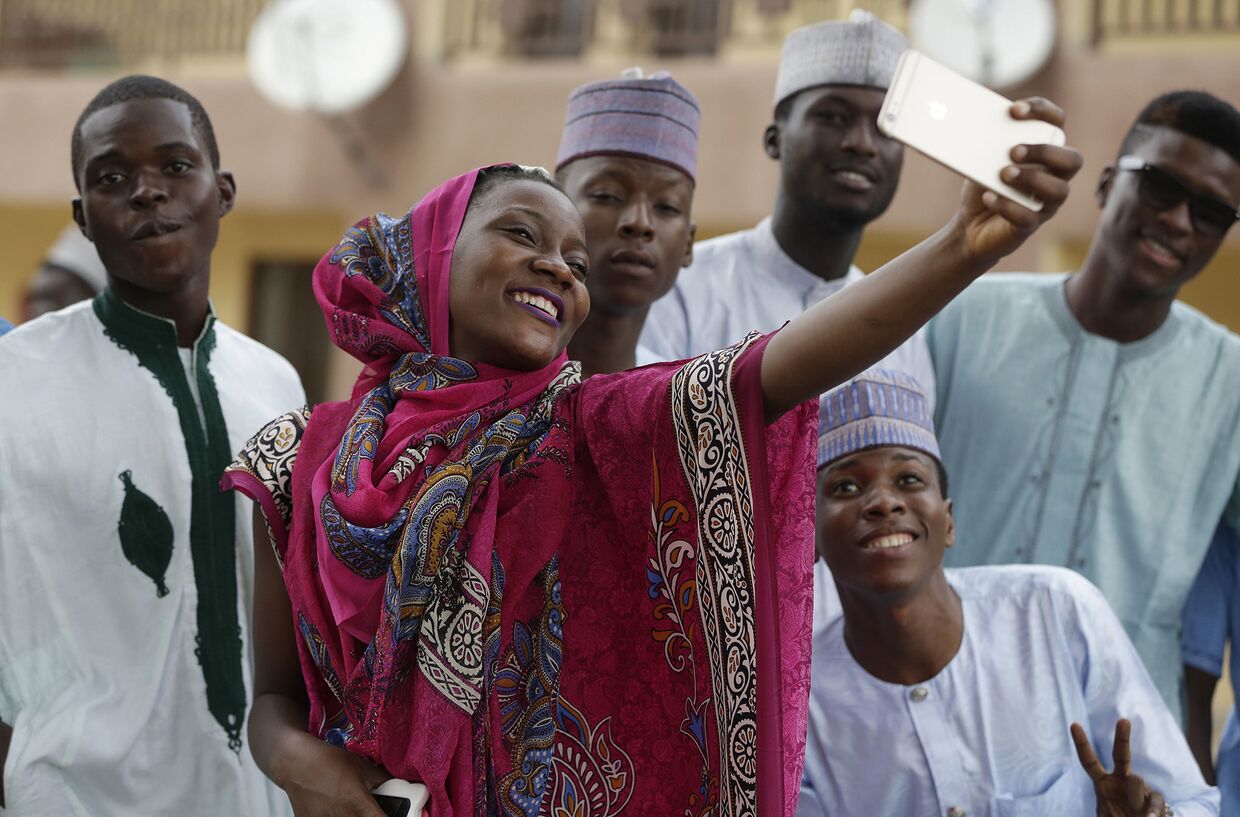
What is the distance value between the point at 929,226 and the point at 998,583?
19.8 ft

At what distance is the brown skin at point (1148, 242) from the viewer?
3.95 meters

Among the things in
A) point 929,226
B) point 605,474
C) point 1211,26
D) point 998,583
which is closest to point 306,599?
point 605,474

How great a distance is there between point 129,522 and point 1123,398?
264 cm

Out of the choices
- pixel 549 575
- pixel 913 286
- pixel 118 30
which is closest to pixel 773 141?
pixel 549 575

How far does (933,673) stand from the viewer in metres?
3.34

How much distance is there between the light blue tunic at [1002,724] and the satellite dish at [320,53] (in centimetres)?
769

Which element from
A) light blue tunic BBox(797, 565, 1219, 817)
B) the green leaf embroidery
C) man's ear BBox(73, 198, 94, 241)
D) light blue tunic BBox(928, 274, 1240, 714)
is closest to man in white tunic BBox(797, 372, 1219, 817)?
light blue tunic BBox(797, 565, 1219, 817)

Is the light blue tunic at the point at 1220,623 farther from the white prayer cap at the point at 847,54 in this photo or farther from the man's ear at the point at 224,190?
the man's ear at the point at 224,190

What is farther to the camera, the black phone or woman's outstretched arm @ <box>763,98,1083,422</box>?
the black phone

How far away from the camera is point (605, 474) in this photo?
235cm

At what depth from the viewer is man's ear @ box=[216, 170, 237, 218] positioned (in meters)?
3.46

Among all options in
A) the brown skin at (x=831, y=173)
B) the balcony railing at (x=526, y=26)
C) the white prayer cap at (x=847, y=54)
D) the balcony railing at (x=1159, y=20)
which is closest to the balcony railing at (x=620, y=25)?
the balcony railing at (x=526, y=26)

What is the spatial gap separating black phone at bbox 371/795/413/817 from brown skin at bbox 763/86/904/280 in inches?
91.3

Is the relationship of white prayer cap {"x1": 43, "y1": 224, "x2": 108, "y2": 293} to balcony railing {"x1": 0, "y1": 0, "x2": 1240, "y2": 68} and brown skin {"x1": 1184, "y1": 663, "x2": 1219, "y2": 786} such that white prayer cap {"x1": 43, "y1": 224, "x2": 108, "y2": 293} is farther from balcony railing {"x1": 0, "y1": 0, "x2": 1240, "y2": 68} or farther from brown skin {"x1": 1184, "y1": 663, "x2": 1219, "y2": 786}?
balcony railing {"x1": 0, "y1": 0, "x2": 1240, "y2": 68}
